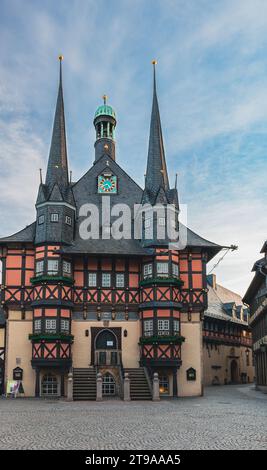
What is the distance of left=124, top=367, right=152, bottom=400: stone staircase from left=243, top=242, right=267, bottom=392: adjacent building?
978cm

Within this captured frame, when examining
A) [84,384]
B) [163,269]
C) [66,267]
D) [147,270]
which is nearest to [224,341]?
[147,270]

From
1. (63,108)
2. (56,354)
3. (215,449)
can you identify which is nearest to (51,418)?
(215,449)

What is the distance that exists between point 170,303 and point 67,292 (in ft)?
23.4

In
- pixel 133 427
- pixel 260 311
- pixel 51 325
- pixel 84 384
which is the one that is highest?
pixel 260 311

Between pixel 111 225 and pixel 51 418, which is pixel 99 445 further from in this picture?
pixel 111 225

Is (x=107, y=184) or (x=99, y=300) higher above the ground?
(x=107, y=184)

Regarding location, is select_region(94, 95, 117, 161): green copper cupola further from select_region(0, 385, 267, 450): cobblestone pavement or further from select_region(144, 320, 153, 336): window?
select_region(0, 385, 267, 450): cobblestone pavement

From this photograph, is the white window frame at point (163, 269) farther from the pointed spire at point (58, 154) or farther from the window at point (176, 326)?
the pointed spire at point (58, 154)

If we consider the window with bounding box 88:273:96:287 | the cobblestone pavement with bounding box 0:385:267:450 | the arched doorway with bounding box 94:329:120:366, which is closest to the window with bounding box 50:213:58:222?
the window with bounding box 88:273:96:287

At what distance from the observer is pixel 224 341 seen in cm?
6238

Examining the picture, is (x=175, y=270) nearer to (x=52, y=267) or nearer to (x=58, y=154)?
(x=52, y=267)

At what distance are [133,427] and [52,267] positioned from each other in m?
20.3

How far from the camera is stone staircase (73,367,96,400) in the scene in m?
34.0

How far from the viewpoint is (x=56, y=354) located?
122 ft
